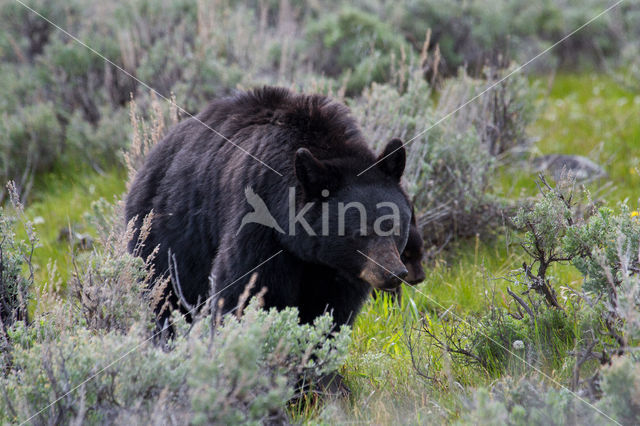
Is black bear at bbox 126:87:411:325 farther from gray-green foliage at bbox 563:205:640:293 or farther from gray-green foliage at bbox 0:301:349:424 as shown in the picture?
gray-green foliage at bbox 563:205:640:293

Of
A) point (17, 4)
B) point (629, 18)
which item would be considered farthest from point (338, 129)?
point (629, 18)

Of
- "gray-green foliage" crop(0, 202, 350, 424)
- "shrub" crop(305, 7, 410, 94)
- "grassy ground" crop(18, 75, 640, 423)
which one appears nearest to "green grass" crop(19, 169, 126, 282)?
"grassy ground" crop(18, 75, 640, 423)

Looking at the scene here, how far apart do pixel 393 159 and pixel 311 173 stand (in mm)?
469

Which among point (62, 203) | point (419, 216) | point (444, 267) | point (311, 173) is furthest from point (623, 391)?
point (62, 203)

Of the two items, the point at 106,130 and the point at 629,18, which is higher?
the point at 629,18

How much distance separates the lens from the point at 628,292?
112 inches

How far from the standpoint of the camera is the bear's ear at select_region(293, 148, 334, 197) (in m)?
3.50

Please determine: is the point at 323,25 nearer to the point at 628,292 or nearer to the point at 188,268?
the point at 188,268

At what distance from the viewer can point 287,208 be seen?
12.0ft

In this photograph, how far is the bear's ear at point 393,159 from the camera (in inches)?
146

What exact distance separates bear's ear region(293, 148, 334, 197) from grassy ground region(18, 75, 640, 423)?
94cm

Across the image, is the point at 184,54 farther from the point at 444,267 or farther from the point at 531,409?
the point at 531,409

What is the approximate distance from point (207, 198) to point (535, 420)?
2.23 metres

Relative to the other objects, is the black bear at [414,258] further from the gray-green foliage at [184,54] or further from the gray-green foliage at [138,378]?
the gray-green foliage at [184,54]
